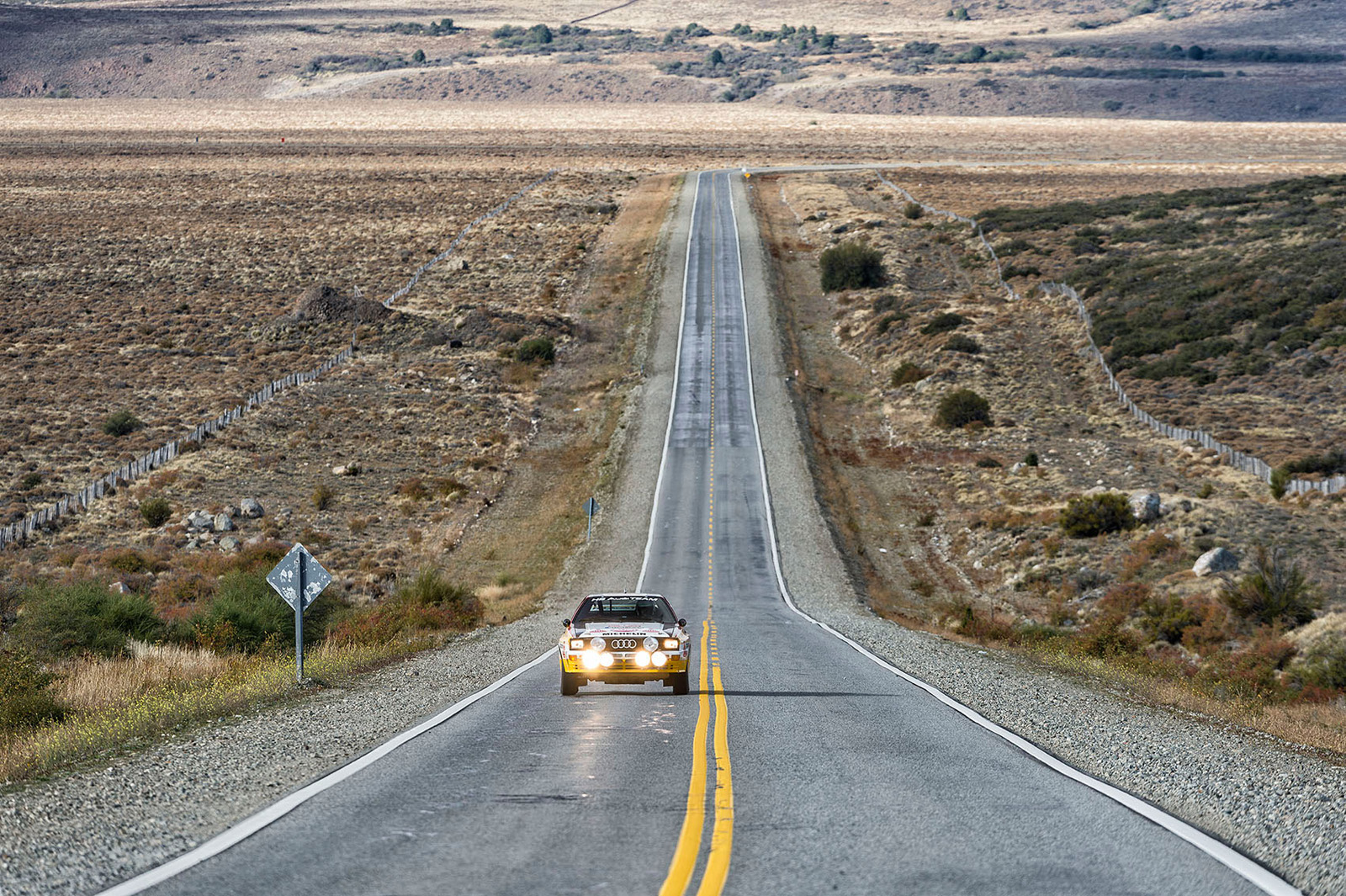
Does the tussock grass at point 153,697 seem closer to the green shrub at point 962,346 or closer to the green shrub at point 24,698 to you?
the green shrub at point 24,698

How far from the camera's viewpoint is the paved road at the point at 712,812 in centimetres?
802

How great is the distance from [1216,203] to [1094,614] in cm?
6617

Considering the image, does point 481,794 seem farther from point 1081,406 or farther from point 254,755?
point 1081,406

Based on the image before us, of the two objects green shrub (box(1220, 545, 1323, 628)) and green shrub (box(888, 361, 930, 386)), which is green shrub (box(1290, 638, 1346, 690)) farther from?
green shrub (box(888, 361, 930, 386))

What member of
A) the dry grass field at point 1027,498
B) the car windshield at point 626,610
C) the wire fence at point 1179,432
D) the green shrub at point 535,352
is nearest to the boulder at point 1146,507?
the dry grass field at point 1027,498

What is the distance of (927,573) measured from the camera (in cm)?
4191

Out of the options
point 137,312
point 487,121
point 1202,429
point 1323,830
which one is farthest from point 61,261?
point 487,121

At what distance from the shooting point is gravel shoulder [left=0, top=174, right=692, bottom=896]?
844cm

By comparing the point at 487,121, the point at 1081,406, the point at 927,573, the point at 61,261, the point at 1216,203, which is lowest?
the point at 927,573

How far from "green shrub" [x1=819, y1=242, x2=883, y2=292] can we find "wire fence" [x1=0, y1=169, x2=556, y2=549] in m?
32.7

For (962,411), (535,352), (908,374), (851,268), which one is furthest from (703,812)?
(851,268)

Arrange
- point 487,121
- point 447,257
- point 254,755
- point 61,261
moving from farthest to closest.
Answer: point 487,121 < point 447,257 < point 61,261 < point 254,755

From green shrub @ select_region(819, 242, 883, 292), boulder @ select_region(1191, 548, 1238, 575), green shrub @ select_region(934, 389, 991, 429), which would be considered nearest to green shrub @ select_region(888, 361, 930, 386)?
green shrub @ select_region(934, 389, 991, 429)

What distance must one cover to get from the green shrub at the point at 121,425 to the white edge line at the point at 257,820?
130 ft
